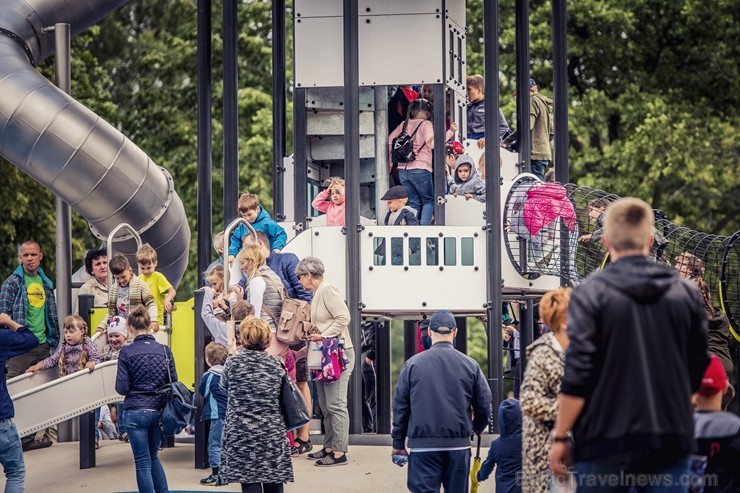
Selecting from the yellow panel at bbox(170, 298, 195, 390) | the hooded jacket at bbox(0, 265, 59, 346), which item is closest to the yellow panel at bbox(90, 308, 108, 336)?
the hooded jacket at bbox(0, 265, 59, 346)

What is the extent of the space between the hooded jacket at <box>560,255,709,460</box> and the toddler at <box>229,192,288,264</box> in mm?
8109

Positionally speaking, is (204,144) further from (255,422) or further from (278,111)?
(255,422)

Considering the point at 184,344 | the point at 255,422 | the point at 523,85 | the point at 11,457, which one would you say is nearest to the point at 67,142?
the point at 184,344

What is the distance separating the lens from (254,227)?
14.9 meters

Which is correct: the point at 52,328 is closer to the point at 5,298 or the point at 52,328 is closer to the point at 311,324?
the point at 5,298

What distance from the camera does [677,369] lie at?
6832 millimetres

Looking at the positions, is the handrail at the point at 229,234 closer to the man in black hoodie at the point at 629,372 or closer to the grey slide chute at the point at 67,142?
the grey slide chute at the point at 67,142

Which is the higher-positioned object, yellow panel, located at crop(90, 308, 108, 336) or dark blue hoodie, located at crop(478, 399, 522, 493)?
yellow panel, located at crop(90, 308, 108, 336)

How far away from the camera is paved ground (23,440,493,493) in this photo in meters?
12.5

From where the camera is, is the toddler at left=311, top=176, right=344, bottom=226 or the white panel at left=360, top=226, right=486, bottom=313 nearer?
the white panel at left=360, top=226, right=486, bottom=313

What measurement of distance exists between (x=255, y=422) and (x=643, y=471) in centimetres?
436

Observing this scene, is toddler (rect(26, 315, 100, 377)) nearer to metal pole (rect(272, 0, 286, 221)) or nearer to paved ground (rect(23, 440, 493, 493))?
paved ground (rect(23, 440, 493, 493))

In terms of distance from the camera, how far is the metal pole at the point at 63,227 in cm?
1728

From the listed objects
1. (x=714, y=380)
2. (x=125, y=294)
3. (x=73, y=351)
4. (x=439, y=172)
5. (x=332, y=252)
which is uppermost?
→ (x=439, y=172)
